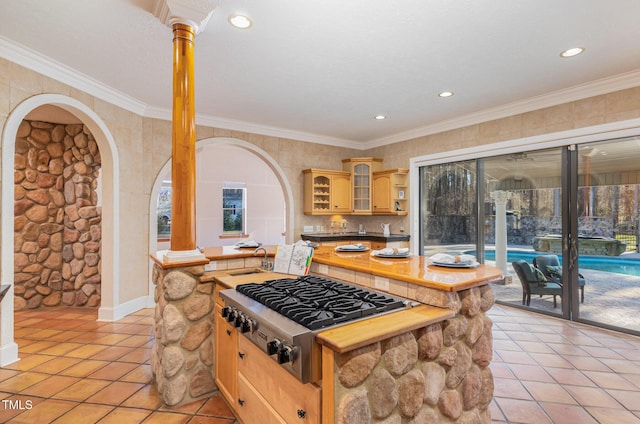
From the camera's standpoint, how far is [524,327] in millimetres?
3412

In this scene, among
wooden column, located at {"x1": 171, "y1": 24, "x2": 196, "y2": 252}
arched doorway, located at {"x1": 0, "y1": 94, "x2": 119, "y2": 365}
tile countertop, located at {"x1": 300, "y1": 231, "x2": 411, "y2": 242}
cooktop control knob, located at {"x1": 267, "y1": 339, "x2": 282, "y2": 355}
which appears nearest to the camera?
cooktop control knob, located at {"x1": 267, "y1": 339, "x2": 282, "y2": 355}

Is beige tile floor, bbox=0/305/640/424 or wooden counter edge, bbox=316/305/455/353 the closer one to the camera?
wooden counter edge, bbox=316/305/455/353

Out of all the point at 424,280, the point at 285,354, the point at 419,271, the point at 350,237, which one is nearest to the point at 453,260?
the point at 419,271

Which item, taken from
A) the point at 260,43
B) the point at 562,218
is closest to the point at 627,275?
the point at 562,218

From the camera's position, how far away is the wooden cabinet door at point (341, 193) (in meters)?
5.47

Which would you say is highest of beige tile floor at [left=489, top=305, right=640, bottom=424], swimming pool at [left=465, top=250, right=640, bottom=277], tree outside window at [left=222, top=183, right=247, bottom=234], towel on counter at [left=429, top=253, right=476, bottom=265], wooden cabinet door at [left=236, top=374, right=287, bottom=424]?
tree outside window at [left=222, top=183, right=247, bottom=234]

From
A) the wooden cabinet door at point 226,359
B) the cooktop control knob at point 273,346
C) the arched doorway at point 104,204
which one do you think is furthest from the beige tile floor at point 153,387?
the cooktop control knob at point 273,346

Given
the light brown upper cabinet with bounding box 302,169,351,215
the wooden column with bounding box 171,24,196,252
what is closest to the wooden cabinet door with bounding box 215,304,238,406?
the wooden column with bounding box 171,24,196,252

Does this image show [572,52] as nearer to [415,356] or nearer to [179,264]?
[415,356]

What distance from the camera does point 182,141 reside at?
2.12 metres

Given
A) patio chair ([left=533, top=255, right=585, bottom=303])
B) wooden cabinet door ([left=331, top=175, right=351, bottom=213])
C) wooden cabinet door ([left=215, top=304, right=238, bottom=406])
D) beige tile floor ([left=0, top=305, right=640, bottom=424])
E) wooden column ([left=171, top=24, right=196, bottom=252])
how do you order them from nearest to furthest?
wooden cabinet door ([left=215, top=304, right=238, bottom=406]) < beige tile floor ([left=0, top=305, right=640, bottom=424]) < wooden column ([left=171, top=24, right=196, bottom=252]) < patio chair ([left=533, top=255, right=585, bottom=303]) < wooden cabinet door ([left=331, top=175, right=351, bottom=213])

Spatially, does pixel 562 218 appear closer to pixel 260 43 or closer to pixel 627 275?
pixel 627 275

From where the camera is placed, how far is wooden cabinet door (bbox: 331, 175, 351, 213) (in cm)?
547

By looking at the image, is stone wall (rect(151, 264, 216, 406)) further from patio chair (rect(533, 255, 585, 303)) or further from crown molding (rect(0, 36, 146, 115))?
patio chair (rect(533, 255, 585, 303))
